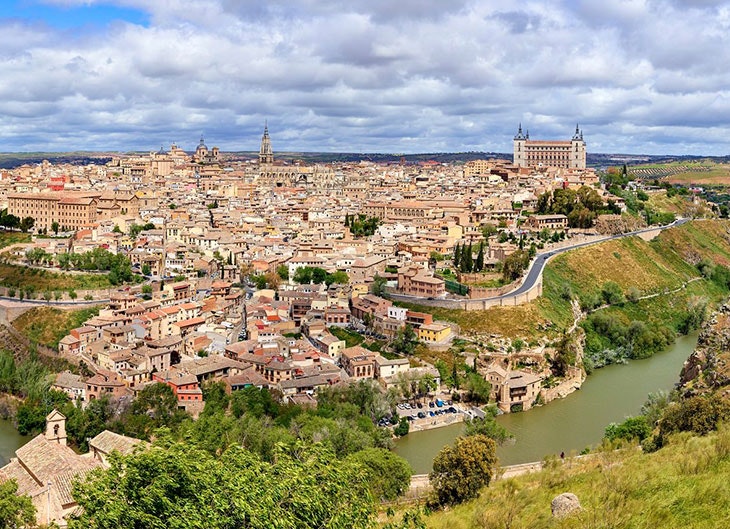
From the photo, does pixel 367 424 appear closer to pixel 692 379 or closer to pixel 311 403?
pixel 311 403

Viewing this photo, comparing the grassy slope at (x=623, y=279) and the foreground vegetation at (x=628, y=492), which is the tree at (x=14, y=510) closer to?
the foreground vegetation at (x=628, y=492)

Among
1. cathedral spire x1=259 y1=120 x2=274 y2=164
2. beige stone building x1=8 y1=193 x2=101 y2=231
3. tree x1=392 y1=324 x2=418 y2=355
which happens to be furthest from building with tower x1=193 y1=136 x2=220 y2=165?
tree x1=392 y1=324 x2=418 y2=355

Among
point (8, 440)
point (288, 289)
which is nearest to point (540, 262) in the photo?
point (288, 289)

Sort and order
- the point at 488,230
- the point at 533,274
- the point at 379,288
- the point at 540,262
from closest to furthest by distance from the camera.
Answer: the point at 379,288 → the point at 533,274 → the point at 540,262 → the point at 488,230

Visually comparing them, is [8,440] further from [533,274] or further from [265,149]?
[265,149]

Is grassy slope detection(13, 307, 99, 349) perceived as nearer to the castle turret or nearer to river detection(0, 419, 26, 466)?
river detection(0, 419, 26, 466)

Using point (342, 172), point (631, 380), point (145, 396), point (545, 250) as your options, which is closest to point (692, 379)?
point (631, 380)
